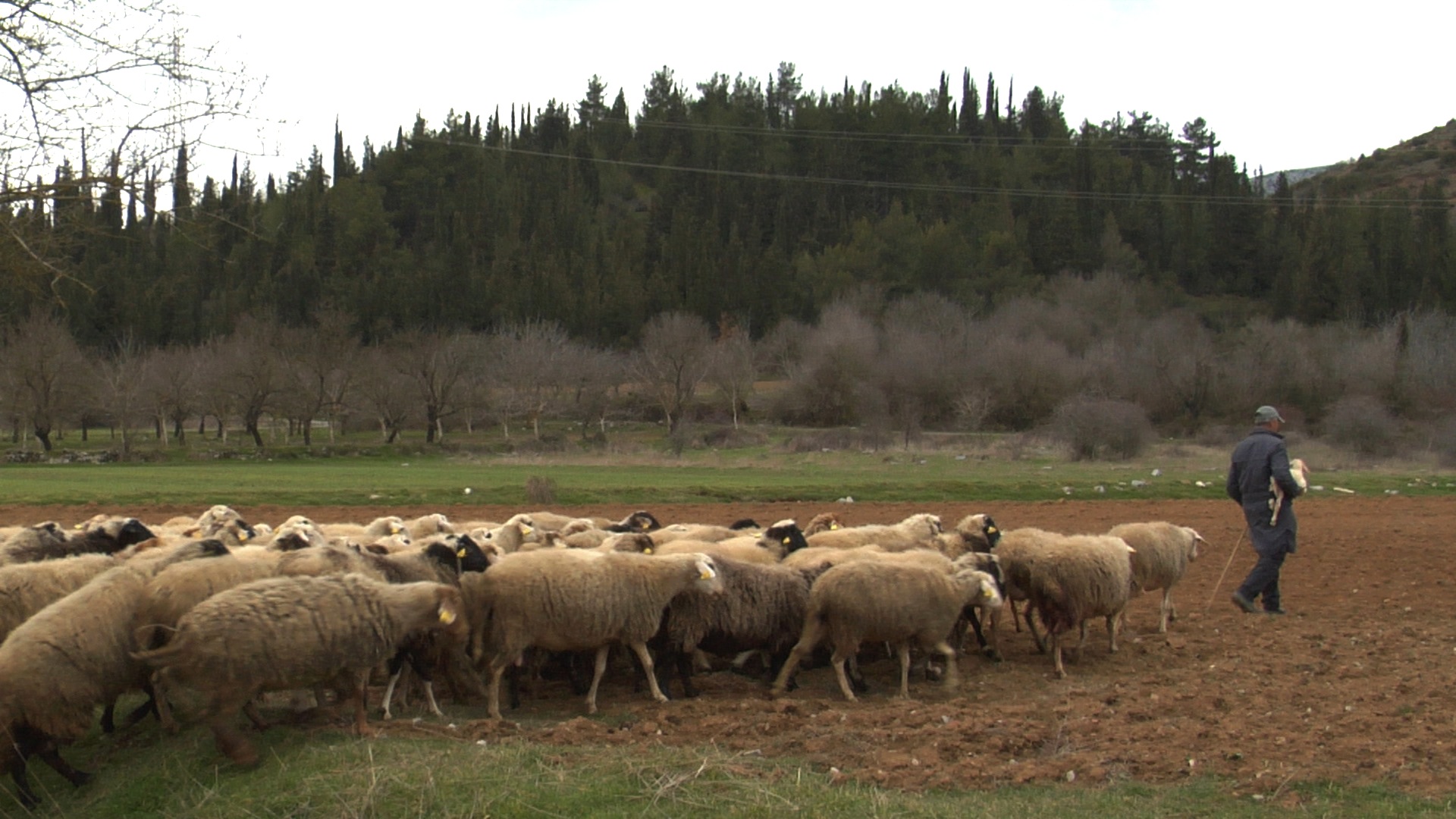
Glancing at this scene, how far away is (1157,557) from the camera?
1500cm

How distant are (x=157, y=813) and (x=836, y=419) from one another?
80.2 m

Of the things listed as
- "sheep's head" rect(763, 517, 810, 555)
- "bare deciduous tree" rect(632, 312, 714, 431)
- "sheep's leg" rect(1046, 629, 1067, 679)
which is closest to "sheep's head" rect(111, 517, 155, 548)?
"sheep's head" rect(763, 517, 810, 555)

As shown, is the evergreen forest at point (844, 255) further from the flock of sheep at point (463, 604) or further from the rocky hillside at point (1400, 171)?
the flock of sheep at point (463, 604)

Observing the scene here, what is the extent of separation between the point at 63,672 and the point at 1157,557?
12.3m

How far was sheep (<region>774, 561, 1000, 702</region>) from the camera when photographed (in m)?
11.6

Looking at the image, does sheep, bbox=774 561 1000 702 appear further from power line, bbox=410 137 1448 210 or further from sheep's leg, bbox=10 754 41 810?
power line, bbox=410 137 1448 210

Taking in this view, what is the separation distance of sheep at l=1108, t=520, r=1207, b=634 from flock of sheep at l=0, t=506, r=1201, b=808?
1.3 inches

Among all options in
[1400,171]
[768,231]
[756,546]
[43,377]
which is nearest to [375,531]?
[756,546]

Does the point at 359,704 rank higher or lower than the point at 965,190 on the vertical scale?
lower

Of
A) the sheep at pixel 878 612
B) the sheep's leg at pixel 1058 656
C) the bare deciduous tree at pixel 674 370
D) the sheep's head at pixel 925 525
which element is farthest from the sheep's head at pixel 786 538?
the bare deciduous tree at pixel 674 370

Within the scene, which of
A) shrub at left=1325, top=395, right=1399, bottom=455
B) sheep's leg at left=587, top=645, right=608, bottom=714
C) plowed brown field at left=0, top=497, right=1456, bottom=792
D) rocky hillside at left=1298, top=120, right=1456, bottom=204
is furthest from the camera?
rocky hillside at left=1298, top=120, right=1456, bottom=204

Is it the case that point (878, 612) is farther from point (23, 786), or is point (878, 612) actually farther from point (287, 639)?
point (23, 786)

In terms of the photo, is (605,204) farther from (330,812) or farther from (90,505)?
(330,812)

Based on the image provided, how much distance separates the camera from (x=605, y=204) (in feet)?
504
